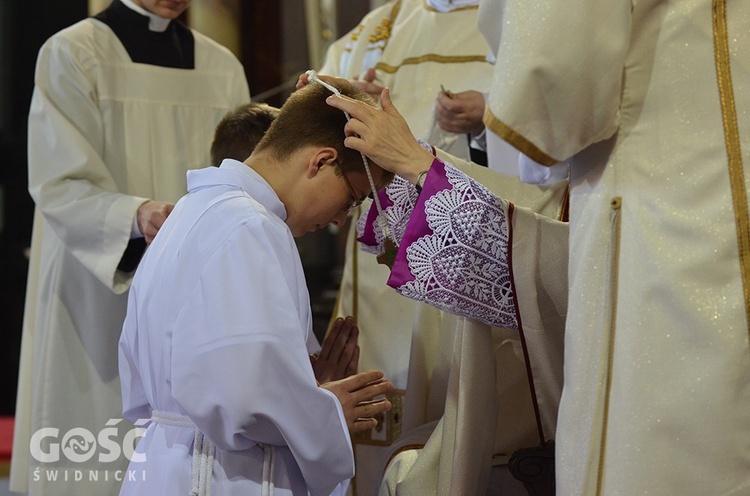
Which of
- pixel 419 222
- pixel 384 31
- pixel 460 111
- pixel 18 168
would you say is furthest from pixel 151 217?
pixel 18 168

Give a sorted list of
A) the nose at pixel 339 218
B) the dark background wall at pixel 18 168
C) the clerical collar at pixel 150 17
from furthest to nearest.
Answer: the dark background wall at pixel 18 168 < the clerical collar at pixel 150 17 < the nose at pixel 339 218

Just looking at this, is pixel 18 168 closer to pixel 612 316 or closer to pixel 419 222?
pixel 419 222

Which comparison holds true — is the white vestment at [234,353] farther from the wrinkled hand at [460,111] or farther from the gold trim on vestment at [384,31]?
the gold trim on vestment at [384,31]

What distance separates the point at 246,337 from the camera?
192 cm

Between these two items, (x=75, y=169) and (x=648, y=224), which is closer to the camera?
(x=648, y=224)

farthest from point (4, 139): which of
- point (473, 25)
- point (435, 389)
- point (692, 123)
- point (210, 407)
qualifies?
point (692, 123)

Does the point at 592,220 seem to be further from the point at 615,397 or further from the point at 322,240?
the point at 322,240

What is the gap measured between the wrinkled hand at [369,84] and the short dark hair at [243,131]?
1.27 ft

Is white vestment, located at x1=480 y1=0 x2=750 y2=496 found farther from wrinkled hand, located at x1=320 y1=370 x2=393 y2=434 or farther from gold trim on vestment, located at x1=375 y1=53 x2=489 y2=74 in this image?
gold trim on vestment, located at x1=375 y1=53 x2=489 y2=74

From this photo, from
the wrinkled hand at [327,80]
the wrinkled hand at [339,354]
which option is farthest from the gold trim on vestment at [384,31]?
the wrinkled hand at [339,354]

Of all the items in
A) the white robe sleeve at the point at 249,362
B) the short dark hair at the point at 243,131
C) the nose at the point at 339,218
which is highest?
the short dark hair at the point at 243,131

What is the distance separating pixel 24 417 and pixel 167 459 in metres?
1.42

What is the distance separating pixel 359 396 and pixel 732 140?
0.93 meters

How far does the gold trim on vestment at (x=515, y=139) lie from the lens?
5.98 ft
